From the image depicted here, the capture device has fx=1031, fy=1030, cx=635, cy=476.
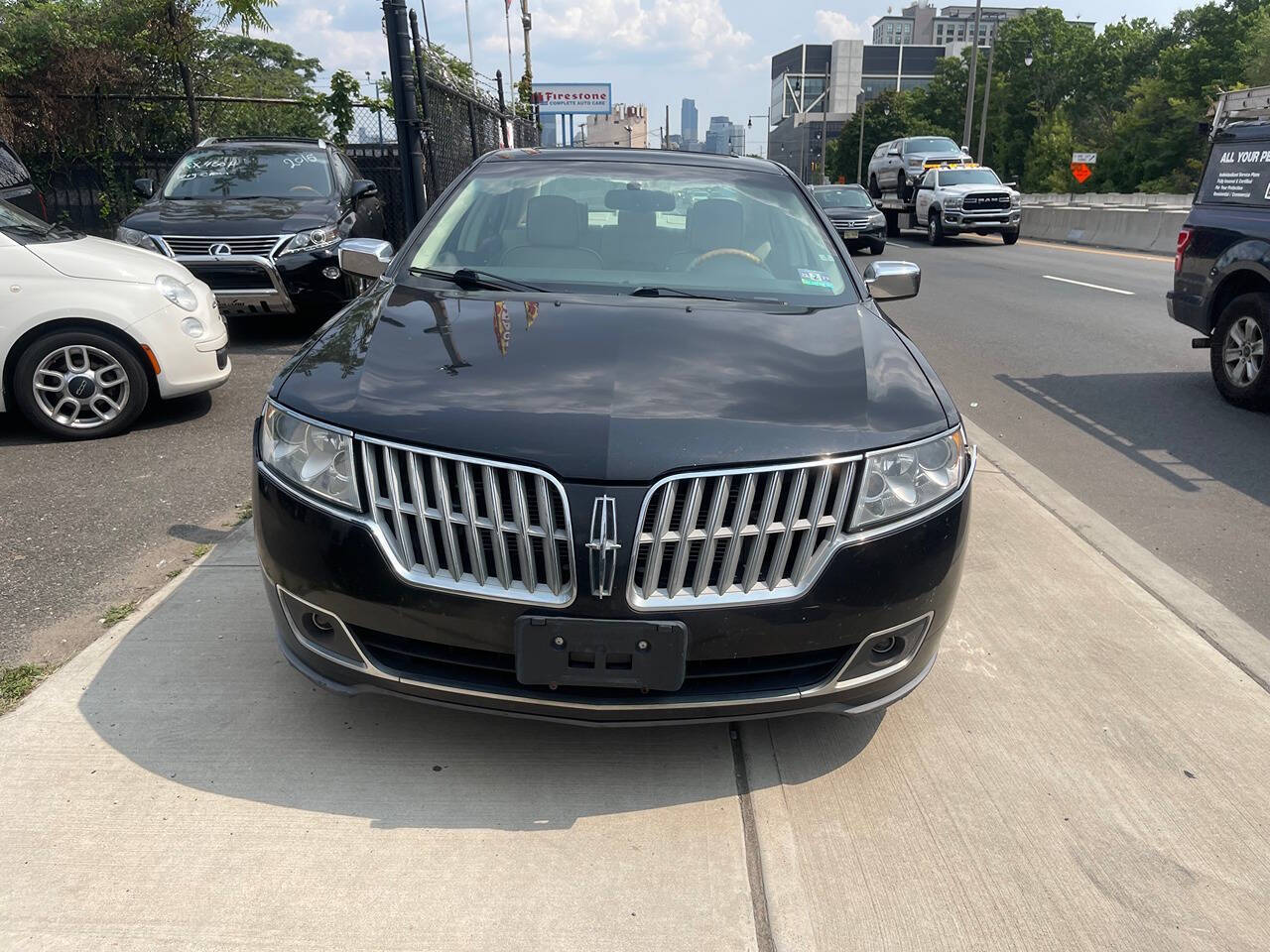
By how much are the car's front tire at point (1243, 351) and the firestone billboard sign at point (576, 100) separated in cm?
9582

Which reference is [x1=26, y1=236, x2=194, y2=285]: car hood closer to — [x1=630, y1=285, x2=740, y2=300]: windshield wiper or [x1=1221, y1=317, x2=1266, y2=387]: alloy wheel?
[x1=630, y1=285, x2=740, y2=300]: windshield wiper

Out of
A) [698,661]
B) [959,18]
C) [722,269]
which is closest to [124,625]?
[698,661]

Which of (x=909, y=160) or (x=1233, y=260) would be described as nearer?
(x=1233, y=260)

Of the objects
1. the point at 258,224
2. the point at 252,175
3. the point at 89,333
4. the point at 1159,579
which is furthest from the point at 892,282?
the point at 252,175

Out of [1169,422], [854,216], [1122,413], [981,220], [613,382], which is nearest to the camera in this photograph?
[613,382]

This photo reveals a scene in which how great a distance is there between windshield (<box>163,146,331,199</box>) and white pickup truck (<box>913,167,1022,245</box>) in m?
18.1

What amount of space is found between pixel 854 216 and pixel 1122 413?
48.1 feet

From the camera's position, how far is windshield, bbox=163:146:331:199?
949 centimetres

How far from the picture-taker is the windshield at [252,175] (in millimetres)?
9492

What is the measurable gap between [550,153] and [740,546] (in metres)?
2.78

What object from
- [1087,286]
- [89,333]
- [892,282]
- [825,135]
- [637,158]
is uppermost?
[637,158]

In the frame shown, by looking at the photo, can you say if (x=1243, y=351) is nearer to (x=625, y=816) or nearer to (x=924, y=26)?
(x=625, y=816)

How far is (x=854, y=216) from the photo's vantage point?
21016 mm

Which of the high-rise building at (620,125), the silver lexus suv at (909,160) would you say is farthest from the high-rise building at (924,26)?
the silver lexus suv at (909,160)
